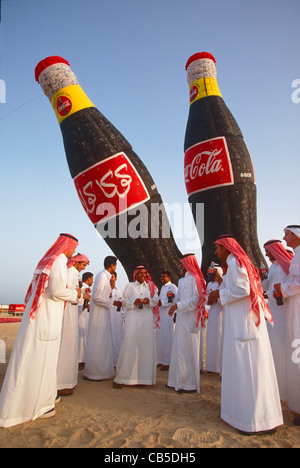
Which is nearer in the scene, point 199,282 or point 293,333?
point 293,333

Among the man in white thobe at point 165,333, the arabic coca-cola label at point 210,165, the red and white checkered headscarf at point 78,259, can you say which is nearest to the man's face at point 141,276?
the red and white checkered headscarf at point 78,259

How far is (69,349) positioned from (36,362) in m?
1.31

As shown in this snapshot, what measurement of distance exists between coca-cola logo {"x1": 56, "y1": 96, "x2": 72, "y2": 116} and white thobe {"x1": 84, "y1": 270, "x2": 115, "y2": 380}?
4.68 metres

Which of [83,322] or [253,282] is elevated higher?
[253,282]

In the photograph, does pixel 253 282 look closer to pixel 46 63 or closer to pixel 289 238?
pixel 289 238

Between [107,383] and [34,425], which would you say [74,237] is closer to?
[34,425]

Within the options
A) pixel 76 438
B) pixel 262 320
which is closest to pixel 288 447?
pixel 262 320

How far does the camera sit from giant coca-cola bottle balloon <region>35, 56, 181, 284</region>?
7145mm

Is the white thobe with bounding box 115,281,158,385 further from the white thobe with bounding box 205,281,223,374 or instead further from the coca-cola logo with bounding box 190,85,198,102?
the coca-cola logo with bounding box 190,85,198,102

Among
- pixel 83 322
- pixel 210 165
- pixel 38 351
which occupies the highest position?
pixel 210 165

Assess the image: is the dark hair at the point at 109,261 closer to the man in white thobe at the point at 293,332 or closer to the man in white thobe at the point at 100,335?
the man in white thobe at the point at 100,335

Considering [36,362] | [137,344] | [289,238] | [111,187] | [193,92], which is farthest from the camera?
[193,92]

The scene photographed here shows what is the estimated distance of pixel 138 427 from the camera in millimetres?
2744

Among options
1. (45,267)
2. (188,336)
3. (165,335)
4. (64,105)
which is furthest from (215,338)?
(64,105)
